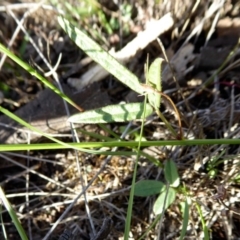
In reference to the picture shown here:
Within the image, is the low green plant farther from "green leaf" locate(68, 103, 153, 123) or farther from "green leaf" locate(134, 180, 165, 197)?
"green leaf" locate(68, 103, 153, 123)

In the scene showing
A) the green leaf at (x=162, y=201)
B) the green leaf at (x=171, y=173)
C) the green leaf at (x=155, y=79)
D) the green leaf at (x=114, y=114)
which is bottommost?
the green leaf at (x=162, y=201)

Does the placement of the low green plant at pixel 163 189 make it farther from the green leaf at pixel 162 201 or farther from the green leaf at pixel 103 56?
the green leaf at pixel 103 56

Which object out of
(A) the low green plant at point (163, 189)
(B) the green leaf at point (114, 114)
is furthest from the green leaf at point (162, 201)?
(B) the green leaf at point (114, 114)

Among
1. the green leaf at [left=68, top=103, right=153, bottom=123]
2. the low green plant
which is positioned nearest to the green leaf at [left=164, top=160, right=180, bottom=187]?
the low green plant

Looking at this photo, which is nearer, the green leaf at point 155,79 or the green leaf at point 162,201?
the green leaf at point 155,79

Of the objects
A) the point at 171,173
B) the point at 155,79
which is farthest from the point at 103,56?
the point at 171,173

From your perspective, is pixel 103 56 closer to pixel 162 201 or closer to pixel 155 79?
pixel 155 79
